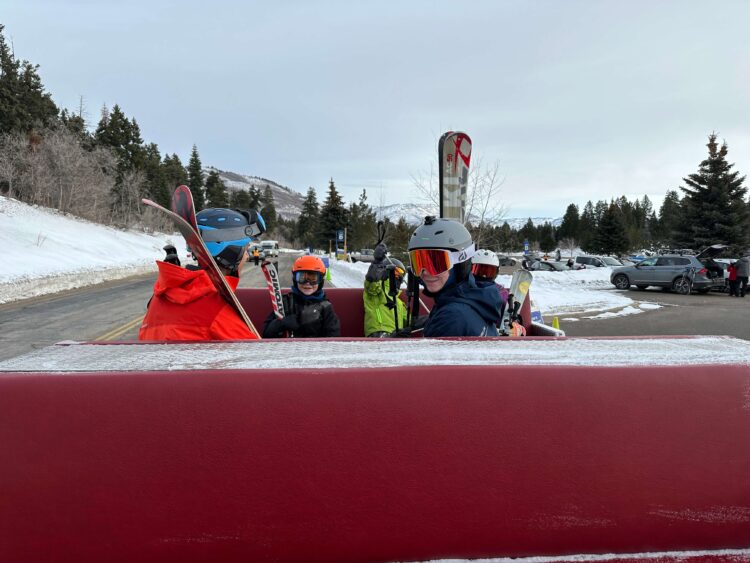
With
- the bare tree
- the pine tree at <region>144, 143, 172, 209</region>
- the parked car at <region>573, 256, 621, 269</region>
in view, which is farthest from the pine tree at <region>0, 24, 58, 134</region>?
the parked car at <region>573, 256, 621, 269</region>

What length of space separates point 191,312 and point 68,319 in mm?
11744

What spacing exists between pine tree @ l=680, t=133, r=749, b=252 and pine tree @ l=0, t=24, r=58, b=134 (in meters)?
Result: 62.2

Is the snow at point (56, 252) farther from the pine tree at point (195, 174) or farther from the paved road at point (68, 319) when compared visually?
the pine tree at point (195, 174)

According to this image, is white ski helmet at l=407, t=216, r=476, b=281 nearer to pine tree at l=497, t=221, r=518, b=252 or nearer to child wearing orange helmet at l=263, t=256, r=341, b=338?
child wearing orange helmet at l=263, t=256, r=341, b=338

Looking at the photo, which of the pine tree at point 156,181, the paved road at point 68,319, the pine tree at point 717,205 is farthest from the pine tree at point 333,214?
the paved road at point 68,319

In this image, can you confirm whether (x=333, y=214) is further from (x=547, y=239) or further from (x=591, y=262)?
(x=547, y=239)

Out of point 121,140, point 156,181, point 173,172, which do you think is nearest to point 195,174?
point 173,172

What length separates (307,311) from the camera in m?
3.98

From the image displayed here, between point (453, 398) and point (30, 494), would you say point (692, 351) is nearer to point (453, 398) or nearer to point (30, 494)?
point (453, 398)

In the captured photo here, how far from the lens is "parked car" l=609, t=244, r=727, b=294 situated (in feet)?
64.6

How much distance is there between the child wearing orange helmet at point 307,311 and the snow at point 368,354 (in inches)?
79.2

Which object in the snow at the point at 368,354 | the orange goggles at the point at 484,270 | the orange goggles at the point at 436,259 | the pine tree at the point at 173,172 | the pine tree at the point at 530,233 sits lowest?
the snow at the point at 368,354

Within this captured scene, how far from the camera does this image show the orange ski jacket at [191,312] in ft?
7.50

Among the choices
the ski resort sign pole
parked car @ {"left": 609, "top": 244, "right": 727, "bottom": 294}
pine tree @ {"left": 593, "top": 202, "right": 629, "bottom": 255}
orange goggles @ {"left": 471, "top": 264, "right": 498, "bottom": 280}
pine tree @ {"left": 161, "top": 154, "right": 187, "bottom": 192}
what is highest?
pine tree @ {"left": 161, "top": 154, "right": 187, "bottom": 192}
